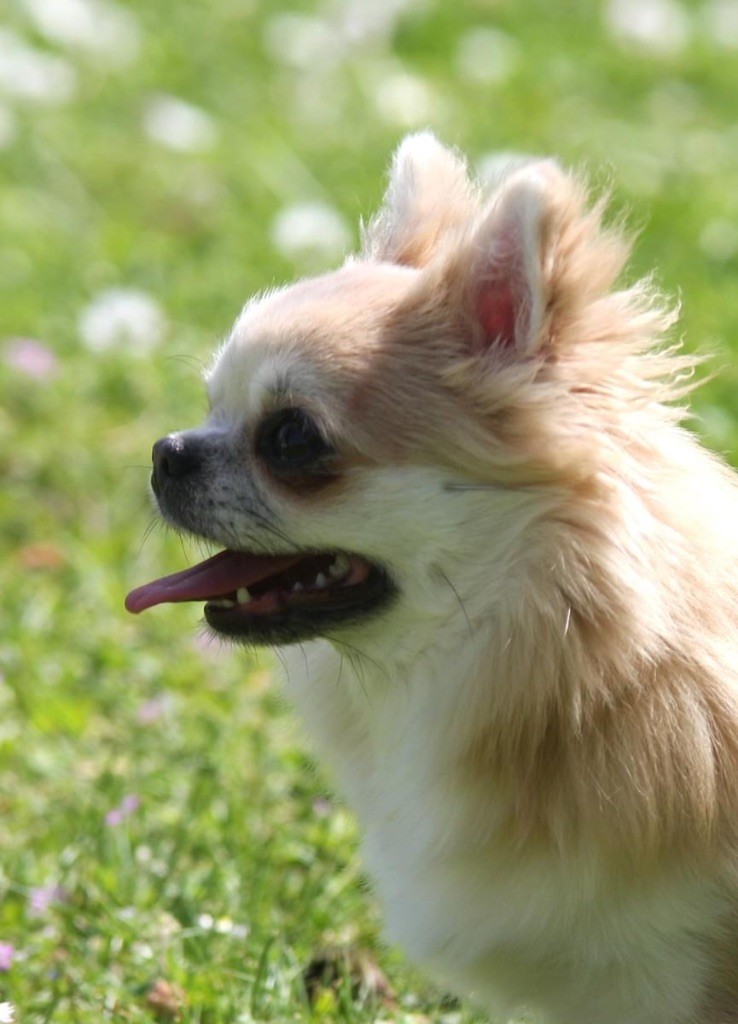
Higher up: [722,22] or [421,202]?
[722,22]

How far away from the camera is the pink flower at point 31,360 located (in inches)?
193

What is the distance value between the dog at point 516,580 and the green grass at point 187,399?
45 centimetres

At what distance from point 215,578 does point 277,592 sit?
0.14 metres

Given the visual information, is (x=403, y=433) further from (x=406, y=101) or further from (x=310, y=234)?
(x=406, y=101)

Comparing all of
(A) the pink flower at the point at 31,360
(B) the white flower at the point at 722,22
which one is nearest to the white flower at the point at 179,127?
(A) the pink flower at the point at 31,360

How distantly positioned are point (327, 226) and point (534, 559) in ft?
10.9

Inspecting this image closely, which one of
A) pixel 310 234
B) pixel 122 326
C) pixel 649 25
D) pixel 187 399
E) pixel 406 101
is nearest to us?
pixel 187 399

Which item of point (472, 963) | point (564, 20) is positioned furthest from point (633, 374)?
point (564, 20)

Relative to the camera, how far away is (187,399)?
4.89 m

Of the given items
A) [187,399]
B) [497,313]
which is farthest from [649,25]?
[497,313]

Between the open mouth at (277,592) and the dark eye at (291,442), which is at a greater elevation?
the dark eye at (291,442)

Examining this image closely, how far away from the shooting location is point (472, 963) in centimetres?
262

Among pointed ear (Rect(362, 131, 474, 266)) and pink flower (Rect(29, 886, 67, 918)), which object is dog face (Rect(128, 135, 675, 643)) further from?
pink flower (Rect(29, 886, 67, 918))

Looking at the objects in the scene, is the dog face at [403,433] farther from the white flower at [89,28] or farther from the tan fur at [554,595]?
the white flower at [89,28]
